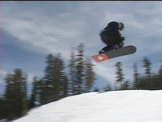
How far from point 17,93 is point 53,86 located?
8000 mm

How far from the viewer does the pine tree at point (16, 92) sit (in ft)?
94.3

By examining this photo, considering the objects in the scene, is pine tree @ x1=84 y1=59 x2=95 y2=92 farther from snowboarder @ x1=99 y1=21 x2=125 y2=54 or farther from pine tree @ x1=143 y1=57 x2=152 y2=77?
snowboarder @ x1=99 y1=21 x2=125 y2=54

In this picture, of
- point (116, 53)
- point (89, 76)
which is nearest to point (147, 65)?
point (89, 76)

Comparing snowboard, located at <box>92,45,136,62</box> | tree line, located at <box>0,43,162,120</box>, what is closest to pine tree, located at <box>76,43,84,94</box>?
tree line, located at <box>0,43,162,120</box>

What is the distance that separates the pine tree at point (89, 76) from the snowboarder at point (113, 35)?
33.6 meters

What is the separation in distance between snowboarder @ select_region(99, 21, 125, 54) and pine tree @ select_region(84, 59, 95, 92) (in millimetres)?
33628

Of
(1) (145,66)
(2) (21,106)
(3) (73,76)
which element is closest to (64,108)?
(2) (21,106)

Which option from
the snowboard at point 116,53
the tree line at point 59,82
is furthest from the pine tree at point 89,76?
the snowboard at point 116,53

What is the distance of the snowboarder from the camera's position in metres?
5.73

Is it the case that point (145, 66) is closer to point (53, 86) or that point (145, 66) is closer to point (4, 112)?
point (53, 86)

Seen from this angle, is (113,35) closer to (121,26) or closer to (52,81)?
(121,26)

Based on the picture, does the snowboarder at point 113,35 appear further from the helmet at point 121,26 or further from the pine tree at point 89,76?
the pine tree at point 89,76

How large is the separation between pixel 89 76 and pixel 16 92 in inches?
571

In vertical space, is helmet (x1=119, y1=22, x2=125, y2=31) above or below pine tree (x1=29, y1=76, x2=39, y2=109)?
above
